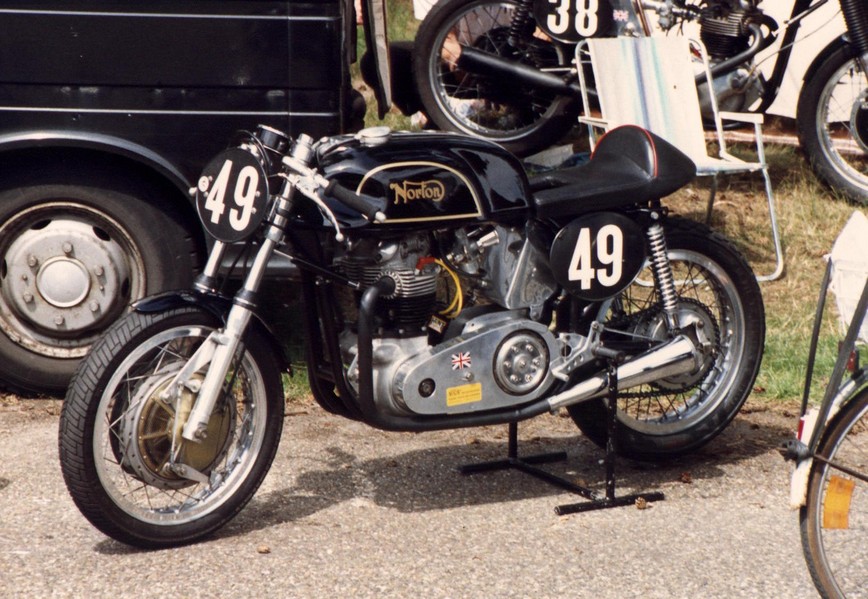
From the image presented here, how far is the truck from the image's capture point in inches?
203

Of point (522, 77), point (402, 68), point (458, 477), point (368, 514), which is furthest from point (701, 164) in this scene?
point (368, 514)

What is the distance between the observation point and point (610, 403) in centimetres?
449

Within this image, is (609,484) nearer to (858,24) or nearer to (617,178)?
(617,178)

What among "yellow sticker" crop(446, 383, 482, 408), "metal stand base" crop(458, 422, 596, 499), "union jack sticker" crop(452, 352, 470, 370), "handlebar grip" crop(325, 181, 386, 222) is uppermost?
"handlebar grip" crop(325, 181, 386, 222)

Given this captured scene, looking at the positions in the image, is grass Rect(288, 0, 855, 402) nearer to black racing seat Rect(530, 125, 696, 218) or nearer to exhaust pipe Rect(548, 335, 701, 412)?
exhaust pipe Rect(548, 335, 701, 412)

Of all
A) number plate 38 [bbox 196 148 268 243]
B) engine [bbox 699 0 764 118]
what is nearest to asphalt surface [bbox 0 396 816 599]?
number plate 38 [bbox 196 148 268 243]

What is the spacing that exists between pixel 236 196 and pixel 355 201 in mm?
356

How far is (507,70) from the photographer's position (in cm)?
791

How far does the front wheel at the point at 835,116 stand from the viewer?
7992 mm

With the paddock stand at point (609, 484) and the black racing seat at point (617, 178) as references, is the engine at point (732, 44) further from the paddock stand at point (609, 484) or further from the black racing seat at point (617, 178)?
the paddock stand at point (609, 484)

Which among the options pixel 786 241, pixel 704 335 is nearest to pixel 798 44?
pixel 786 241

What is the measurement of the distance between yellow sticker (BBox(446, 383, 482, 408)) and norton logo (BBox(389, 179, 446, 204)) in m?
0.62

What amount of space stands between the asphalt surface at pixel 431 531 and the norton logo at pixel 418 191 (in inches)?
41.6

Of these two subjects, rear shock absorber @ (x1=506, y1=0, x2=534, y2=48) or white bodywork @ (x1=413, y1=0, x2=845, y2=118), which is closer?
rear shock absorber @ (x1=506, y1=0, x2=534, y2=48)
